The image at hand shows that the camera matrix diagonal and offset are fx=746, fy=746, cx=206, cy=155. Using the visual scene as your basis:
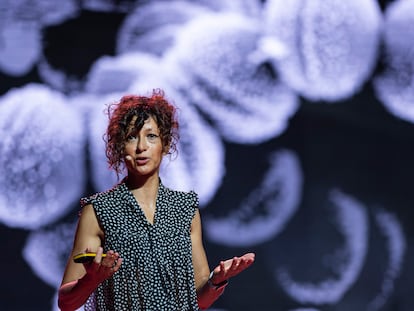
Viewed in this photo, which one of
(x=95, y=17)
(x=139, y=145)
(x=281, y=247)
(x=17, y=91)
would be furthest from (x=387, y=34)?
(x=139, y=145)

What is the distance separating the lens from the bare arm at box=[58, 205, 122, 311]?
163 centimetres

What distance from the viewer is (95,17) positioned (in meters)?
3.25

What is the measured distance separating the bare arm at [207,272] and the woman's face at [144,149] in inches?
8.2

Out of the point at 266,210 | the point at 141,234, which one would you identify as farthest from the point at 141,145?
the point at 266,210

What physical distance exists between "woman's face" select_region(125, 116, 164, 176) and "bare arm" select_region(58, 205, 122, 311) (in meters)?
0.16

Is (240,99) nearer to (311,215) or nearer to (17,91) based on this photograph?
(311,215)

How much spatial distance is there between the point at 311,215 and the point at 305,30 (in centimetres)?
87

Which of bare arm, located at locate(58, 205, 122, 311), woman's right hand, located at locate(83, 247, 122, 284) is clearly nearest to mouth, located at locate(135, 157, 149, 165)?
bare arm, located at locate(58, 205, 122, 311)

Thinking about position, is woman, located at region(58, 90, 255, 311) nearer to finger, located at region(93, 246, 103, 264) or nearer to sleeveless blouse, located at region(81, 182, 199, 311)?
sleeveless blouse, located at region(81, 182, 199, 311)

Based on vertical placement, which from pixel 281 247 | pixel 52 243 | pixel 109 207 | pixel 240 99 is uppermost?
pixel 109 207

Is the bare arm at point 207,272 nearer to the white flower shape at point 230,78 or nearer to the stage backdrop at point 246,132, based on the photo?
the stage backdrop at point 246,132

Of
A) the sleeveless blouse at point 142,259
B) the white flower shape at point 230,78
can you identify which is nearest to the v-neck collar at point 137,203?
the sleeveless blouse at point 142,259

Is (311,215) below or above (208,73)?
below

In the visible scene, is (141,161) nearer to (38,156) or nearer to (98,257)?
(98,257)
